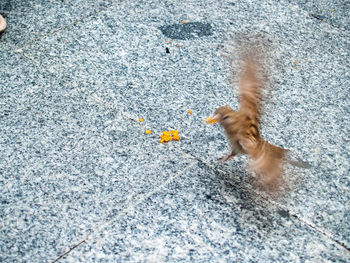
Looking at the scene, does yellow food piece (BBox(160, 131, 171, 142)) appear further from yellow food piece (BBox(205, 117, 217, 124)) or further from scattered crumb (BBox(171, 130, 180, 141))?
yellow food piece (BBox(205, 117, 217, 124))

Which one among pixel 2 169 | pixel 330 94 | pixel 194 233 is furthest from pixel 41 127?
pixel 330 94

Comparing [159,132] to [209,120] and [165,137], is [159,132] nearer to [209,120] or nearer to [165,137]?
[165,137]

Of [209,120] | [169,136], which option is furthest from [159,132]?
[209,120]

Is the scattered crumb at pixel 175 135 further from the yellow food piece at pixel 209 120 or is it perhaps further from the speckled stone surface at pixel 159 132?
the yellow food piece at pixel 209 120

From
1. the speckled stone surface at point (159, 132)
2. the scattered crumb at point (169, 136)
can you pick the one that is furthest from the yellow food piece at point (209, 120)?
the scattered crumb at point (169, 136)

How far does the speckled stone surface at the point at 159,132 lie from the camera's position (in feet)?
7.58

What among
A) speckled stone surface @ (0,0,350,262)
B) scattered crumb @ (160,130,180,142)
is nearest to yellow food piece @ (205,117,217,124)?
speckled stone surface @ (0,0,350,262)

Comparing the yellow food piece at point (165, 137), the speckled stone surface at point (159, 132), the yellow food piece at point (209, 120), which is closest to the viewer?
the speckled stone surface at point (159, 132)

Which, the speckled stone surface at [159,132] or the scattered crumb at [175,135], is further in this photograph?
the scattered crumb at [175,135]

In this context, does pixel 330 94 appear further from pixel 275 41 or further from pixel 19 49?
pixel 19 49

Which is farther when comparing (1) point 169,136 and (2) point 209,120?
(2) point 209,120

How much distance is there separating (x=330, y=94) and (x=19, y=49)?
2.53 m

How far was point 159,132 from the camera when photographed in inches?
119

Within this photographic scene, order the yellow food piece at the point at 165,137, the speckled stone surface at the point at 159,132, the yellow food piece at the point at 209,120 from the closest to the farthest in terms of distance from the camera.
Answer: the speckled stone surface at the point at 159,132 < the yellow food piece at the point at 165,137 < the yellow food piece at the point at 209,120
